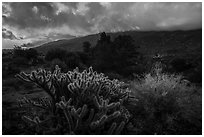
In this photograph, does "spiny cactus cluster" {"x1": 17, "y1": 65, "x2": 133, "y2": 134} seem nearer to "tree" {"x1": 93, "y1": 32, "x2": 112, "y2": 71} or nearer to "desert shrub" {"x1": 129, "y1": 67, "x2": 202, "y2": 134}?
"desert shrub" {"x1": 129, "y1": 67, "x2": 202, "y2": 134}

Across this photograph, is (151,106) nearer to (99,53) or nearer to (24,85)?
(24,85)

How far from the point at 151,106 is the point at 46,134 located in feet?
9.48

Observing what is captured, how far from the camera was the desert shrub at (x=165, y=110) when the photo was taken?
16.5 feet

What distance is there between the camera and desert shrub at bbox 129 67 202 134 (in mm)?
5023

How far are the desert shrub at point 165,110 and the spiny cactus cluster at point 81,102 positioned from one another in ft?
2.77

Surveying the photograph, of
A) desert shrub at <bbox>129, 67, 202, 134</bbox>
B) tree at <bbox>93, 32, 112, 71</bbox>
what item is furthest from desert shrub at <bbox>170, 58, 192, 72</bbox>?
desert shrub at <bbox>129, 67, 202, 134</bbox>

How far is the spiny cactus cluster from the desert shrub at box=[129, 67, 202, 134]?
84 cm

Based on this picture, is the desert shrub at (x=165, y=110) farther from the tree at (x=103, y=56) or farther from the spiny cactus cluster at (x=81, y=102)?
the tree at (x=103, y=56)

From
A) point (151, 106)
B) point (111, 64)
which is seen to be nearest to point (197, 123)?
point (151, 106)

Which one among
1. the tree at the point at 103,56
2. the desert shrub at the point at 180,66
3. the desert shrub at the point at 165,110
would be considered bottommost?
the desert shrub at the point at 165,110

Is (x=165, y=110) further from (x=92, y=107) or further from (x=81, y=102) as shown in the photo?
(x=81, y=102)

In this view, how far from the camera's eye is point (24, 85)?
8633 millimetres

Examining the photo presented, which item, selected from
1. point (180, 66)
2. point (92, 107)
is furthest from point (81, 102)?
point (180, 66)

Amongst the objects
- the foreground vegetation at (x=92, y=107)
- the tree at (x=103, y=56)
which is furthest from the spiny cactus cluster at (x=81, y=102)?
the tree at (x=103, y=56)
